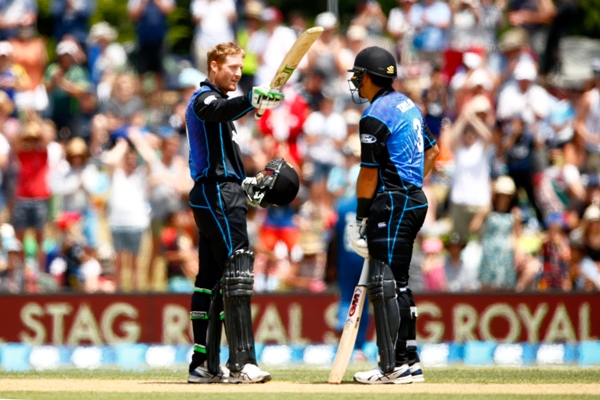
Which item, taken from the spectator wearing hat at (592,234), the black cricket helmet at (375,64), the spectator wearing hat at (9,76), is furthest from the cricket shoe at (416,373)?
the spectator wearing hat at (9,76)

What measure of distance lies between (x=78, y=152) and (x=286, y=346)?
4734 millimetres

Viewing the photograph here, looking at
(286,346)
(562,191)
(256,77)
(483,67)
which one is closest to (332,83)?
(256,77)

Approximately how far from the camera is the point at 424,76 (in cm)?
1850

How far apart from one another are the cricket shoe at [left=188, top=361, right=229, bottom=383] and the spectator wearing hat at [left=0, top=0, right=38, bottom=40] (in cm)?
1135

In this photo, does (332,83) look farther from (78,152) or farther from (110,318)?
(110,318)

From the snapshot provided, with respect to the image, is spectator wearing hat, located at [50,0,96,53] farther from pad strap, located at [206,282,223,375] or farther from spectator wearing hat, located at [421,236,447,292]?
pad strap, located at [206,282,223,375]

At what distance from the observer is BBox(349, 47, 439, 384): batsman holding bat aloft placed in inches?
339

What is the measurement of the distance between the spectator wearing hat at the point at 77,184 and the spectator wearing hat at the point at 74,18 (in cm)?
321

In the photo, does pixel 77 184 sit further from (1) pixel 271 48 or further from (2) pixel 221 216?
(2) pixel 221 216

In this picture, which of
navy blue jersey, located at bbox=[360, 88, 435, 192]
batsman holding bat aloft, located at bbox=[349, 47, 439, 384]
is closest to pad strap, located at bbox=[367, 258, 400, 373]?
batsman holding bat aloft, located at bbox=[349, 47, 439, 384]

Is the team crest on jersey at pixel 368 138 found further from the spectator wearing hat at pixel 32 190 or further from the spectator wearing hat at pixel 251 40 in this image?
the spectator wearing hat at pixel 251 40

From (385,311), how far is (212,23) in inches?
457

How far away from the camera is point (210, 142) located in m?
8.81

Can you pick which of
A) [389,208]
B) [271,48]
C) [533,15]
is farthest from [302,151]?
[389,208]
